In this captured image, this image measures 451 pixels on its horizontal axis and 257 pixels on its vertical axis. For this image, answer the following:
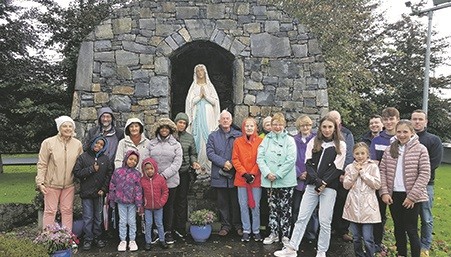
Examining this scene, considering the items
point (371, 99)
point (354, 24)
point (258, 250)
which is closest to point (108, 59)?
point (258, 250)

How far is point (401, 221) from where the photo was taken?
407 cm

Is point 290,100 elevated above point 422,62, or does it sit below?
below

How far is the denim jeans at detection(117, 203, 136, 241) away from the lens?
4609 millimetres

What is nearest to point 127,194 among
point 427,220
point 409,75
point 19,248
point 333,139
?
point 19,248

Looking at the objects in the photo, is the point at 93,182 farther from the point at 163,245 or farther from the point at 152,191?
the point at 163,245

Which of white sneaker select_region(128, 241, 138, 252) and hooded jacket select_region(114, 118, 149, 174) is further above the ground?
hooded jacket select_region(114, 118, 149, 174)

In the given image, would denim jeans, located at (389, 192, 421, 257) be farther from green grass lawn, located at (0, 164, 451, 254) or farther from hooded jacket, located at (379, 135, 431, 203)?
green grass lawn, located at (0, 164, 451, 254)

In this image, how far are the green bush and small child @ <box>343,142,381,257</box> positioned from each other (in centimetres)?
290

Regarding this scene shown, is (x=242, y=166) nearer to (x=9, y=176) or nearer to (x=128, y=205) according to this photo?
(x=128, y=205)

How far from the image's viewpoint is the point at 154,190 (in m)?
4.57

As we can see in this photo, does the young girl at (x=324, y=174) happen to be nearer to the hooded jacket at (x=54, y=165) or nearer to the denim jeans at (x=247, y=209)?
the denim jeans at (x=247, y=209)

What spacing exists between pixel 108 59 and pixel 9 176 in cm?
899

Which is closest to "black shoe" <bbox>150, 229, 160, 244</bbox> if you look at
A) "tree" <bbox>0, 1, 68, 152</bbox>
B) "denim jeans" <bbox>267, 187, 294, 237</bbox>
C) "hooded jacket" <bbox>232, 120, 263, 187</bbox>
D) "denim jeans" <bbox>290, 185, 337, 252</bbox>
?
"hooded jacket" <bbox>232, 120, 263, 187</bbox>

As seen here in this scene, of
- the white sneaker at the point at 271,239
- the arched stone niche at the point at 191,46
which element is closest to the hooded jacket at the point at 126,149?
the arched stone niche at the point at 191,46
